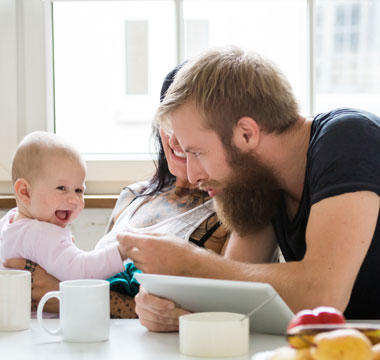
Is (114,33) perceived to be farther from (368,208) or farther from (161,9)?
(368,208)

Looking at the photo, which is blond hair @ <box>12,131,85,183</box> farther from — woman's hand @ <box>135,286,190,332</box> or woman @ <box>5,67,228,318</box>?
woman's hand @ <box>135,286,190,332</box>

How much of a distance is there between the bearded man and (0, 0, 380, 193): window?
0.91 metres

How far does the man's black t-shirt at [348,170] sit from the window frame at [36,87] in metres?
1.03

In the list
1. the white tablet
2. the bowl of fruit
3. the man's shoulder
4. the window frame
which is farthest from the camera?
the window frame

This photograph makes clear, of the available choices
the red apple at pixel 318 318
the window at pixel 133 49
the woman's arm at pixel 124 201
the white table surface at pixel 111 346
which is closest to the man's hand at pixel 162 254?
the white table surface at pixel 111 346

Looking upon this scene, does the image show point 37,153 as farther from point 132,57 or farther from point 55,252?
point 132,57

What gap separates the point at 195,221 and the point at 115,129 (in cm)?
90

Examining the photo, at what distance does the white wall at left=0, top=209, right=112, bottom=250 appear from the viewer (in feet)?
7.72

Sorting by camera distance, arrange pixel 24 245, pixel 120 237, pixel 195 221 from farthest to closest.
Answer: pixel 195 221
pixel 24 245
pixel 120 237

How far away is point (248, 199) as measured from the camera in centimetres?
158

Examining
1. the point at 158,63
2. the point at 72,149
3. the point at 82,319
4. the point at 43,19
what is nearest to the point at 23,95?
the point at 43,19

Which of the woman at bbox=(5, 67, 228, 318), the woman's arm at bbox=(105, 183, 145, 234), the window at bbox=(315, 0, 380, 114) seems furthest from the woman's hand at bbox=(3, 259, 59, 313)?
the window at bbox=(315, 0, 380, 114)

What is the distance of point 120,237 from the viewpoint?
1.36 m

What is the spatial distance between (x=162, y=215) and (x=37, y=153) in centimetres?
42
